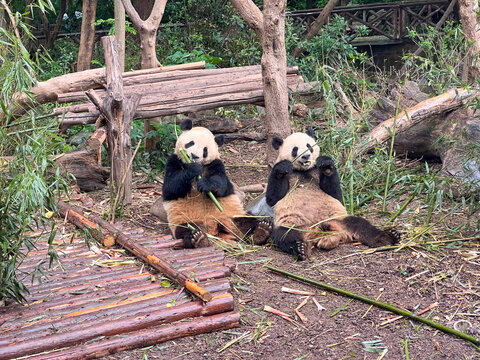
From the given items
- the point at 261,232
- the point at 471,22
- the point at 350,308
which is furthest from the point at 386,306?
the point at 471,22

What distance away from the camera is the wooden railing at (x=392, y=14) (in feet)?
44.4

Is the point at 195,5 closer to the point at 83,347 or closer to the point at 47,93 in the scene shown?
the point at 47,93

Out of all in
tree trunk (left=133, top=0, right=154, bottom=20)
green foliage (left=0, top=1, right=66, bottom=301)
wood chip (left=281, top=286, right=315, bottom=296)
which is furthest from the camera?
tree trunk (left=133, top=0, right=154, bottom=20)

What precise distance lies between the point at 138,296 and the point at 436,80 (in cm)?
443

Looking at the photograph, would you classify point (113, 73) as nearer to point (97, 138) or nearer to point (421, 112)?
point (97, 138)

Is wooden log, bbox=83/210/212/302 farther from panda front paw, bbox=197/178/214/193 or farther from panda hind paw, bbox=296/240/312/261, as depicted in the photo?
panda hind paw, bbox=296/240/312/261

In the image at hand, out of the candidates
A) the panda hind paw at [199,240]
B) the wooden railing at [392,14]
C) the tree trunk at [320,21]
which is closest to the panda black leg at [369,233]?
the panda hind paw at [199,240]

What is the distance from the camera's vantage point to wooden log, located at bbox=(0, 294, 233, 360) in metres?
2.77

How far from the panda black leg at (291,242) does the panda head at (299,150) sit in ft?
2.05

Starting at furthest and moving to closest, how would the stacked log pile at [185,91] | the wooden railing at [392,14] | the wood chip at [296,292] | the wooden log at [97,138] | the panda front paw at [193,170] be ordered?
the wooden railing at [392,14] → the stacked log pile at [185,91] → the wooden log at [97,138] → the panda front paw at [193,170] → the wood chip at [296,292]

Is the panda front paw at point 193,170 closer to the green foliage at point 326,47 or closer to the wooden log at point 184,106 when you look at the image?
the wooden log at point 184,106

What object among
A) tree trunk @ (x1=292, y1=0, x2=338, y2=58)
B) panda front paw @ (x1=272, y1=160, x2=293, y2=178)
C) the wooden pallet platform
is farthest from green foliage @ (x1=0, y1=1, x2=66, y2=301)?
tree trunk @ (x1=292, y1=0, x2=338, y2=58)

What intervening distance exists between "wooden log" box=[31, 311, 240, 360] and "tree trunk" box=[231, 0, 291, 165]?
2.64 metres

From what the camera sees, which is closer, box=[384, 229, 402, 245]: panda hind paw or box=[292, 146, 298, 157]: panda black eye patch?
box=[384, 229, 402, 245]: panda hind paw
